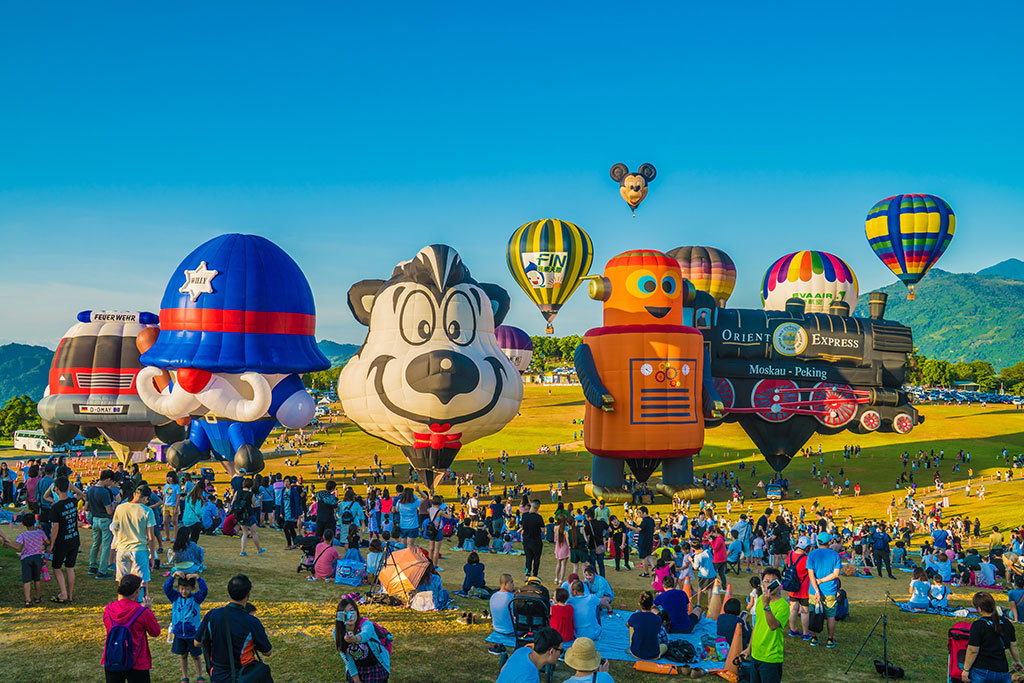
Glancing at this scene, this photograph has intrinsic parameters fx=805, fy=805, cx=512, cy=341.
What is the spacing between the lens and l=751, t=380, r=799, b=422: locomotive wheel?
2250 centimetres

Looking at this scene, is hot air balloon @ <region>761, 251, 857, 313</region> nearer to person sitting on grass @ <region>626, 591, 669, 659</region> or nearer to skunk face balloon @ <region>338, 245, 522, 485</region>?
skunk face balloon @ <region>338, 245, 522, 485</region>

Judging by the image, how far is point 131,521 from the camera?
329 inches

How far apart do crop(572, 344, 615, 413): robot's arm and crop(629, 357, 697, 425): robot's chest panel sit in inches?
24.3

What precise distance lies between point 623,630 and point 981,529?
2192 cm

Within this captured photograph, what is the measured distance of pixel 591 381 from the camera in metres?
18.5

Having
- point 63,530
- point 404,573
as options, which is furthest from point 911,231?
point 63,530

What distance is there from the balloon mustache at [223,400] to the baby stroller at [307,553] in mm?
6358

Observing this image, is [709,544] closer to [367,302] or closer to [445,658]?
[445,658]

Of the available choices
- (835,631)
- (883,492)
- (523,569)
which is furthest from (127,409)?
(883,492)

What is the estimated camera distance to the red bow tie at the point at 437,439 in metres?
16.5

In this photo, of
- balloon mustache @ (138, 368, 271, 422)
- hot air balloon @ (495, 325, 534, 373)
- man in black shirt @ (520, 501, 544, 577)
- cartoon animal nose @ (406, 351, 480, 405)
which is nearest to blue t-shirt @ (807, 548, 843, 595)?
man in black shirt @ (520, 501, 544, 577)

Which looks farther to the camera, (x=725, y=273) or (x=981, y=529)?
(x=725, y=273)

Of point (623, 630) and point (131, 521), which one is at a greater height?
point (131, 521)

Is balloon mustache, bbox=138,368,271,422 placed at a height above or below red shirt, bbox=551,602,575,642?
above
